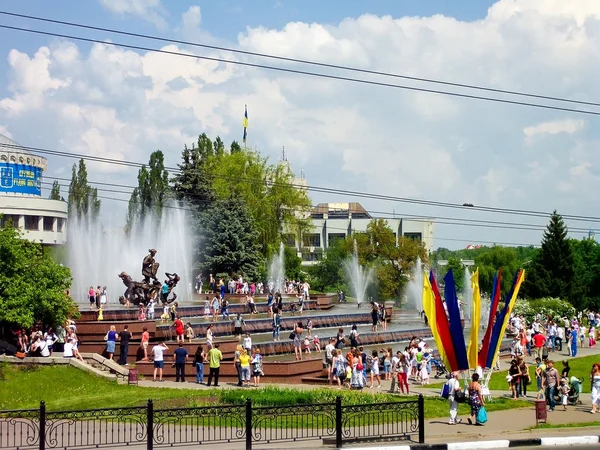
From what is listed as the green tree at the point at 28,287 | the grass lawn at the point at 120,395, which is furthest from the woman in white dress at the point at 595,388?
the green tree at the point at 28,287

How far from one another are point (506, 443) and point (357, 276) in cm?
6441

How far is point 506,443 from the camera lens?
20469mm

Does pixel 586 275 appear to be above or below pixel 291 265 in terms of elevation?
below

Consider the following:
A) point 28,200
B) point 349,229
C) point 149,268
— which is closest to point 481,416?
point 149,268

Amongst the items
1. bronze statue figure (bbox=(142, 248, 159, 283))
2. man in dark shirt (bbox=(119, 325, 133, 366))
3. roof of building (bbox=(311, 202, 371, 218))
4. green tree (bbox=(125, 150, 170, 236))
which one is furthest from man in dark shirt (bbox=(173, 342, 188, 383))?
roof of building (bbox=(311, 202, 371, 218))

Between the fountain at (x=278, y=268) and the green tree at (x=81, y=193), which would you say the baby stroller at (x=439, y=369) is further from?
the green tree at (x=81, y=193)

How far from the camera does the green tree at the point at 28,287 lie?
3562 cm

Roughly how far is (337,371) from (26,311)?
525 inches

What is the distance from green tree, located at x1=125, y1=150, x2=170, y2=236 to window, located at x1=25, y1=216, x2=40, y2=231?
13.5 meters

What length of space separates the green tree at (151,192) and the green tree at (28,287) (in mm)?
41131

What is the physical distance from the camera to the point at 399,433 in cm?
2055

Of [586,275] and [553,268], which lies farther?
[586,275]

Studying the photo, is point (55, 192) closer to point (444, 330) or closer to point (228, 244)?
point (228, 244)

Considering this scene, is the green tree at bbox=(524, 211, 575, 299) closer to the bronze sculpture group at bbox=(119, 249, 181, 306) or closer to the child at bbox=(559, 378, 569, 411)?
the bronze sculpture group at bbox=(119, 249, 181, 306)
